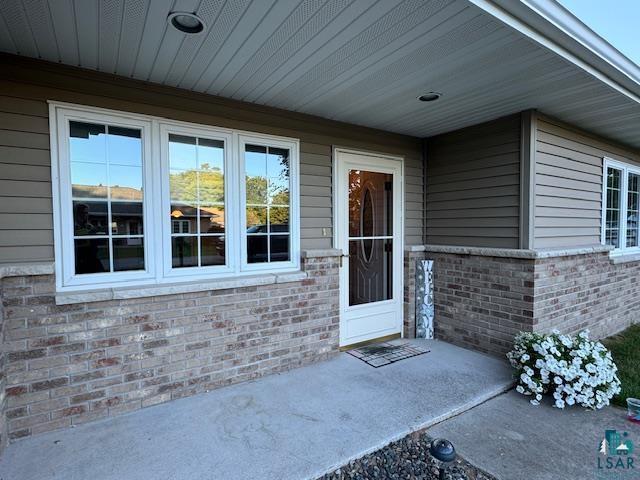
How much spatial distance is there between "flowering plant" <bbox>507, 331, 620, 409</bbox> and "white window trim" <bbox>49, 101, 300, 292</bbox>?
2.32 meters

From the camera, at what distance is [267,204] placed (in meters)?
3.35

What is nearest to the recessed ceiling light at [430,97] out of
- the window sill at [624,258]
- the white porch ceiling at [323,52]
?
the white porch ceiling at [323,52]

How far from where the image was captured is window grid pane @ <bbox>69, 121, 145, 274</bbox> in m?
2.53

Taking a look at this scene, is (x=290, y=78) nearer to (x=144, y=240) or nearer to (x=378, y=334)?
(x=144, y=240)

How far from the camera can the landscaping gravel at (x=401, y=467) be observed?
1967mm

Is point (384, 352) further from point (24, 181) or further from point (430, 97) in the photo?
point (24, 181)

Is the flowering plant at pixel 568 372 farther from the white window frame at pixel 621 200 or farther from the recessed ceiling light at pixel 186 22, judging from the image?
the recessed ceiling light at pixel 186 22

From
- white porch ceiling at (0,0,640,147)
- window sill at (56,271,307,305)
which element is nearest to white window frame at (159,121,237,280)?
window sill at (56,271,307,305)

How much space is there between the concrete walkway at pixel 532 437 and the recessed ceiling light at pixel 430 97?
2.69m

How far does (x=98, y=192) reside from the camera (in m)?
2.59

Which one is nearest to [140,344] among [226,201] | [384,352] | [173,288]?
[173,288]

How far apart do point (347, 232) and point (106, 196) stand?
2.40m

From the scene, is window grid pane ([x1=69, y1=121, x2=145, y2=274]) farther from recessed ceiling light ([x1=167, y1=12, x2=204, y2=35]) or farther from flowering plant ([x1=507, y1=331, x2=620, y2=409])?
flowering plant ([x1=507, y1=331, x2=620, y2=409])

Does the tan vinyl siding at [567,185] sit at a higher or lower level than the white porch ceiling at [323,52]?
lower
